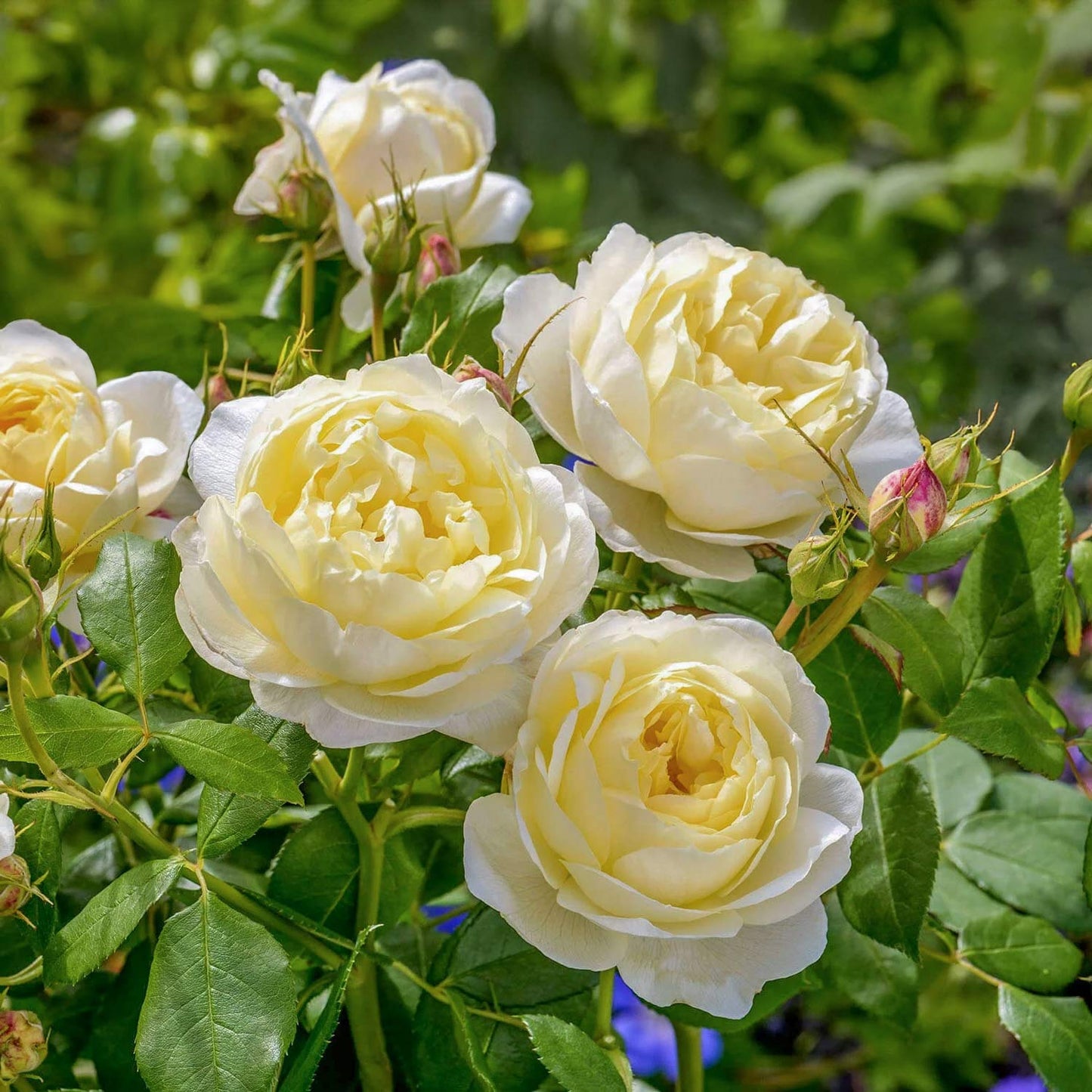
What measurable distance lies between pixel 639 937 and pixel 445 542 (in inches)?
4.1

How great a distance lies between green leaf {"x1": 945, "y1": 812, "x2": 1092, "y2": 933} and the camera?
17.2 inches

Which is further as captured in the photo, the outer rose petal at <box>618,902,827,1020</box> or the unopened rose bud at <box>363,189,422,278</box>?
the unopened rose bud at <box>363,189,422,278</box>

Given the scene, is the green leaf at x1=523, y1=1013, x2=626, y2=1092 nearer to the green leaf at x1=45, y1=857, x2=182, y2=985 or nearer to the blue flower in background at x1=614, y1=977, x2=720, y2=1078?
the green leaf at x1=45, y1=857, x2=182, y2=985

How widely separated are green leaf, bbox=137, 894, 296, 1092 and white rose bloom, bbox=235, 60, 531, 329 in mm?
214

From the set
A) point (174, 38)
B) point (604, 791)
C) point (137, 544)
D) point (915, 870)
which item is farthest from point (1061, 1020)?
point (174, 38)

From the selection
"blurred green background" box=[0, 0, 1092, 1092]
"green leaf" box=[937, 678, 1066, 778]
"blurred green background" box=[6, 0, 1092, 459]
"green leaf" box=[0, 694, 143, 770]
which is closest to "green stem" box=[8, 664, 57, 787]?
"green leaf" box=[0, 694, 143, 770]

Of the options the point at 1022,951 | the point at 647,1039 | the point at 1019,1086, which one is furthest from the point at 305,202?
the point at 1019,1086

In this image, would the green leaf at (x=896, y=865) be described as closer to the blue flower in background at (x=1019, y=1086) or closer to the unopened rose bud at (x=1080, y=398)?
the unopened rose bud at (x=1080, y=398)

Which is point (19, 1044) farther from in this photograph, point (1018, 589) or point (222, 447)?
point (1018, 589)

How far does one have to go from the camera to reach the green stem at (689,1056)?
418mm

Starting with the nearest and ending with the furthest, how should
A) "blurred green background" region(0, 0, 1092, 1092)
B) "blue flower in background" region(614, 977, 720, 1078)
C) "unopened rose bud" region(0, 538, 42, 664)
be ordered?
"unopened rose bud" region(0, 538, 42, 664)
"blue flower in background" region(614, 977, 720, 1078)
"blurred green background" region(0, 0, 1092, 1092)

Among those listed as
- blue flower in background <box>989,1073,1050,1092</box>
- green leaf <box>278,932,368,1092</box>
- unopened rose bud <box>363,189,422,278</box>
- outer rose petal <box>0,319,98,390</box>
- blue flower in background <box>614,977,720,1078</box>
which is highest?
unopened rose bud <box>363,189,422,278</box>

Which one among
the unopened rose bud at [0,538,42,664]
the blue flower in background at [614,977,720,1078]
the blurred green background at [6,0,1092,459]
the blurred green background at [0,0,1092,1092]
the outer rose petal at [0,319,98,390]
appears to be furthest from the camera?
the blurred green background at [6,0,1092,459]

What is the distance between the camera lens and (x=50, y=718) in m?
0.30
